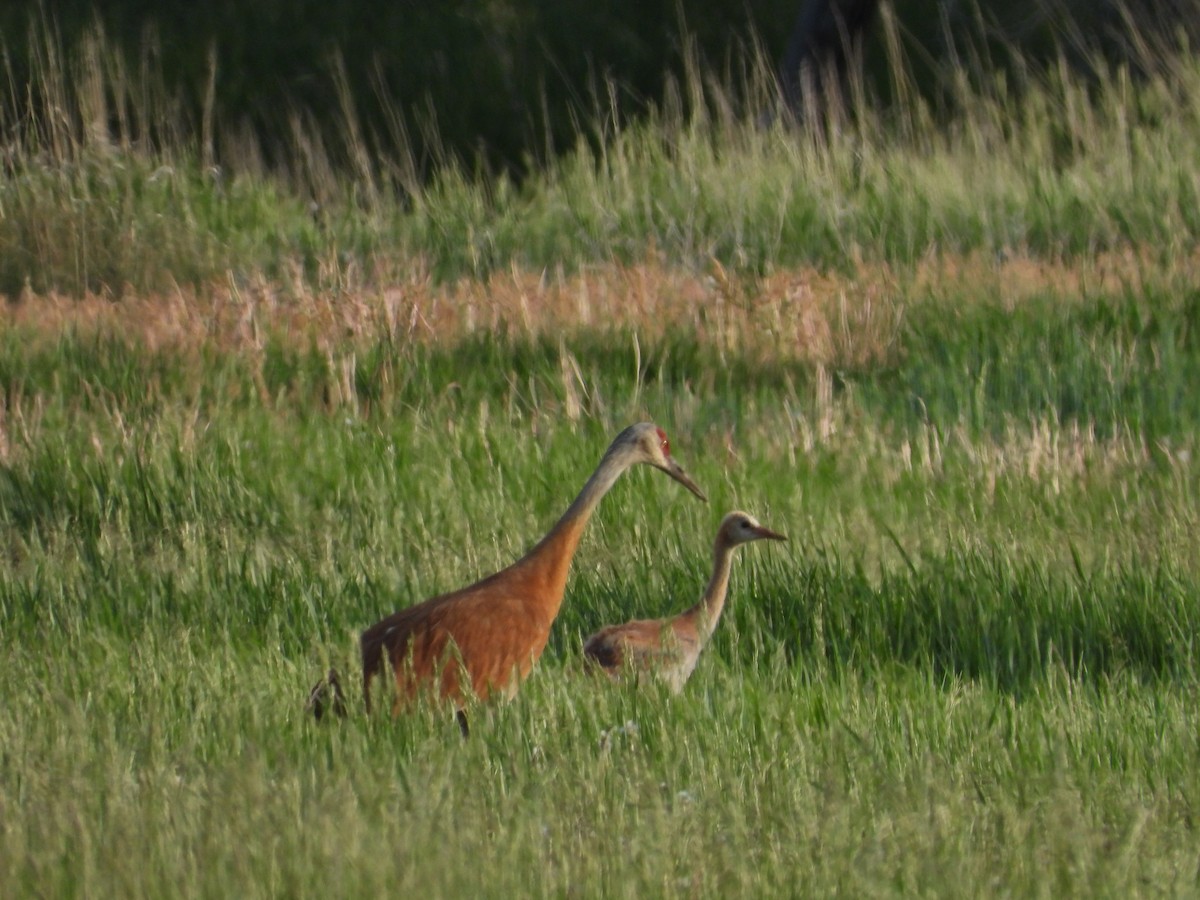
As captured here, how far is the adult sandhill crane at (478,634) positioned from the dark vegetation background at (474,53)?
494 inches

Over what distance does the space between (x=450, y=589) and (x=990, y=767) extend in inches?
85.9

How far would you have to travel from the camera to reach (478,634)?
446cm

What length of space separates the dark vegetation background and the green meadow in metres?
5.99

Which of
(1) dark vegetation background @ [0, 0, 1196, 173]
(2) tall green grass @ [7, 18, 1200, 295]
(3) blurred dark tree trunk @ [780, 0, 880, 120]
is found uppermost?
(1) dark vegetation background @ [0, 0, 1196, 173]

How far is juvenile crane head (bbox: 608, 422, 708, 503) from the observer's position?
539 cm

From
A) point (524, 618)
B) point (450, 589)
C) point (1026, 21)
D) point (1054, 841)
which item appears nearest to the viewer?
point (1054, 841)

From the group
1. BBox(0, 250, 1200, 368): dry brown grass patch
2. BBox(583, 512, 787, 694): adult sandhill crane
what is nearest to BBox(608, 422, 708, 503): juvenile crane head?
BBox(583, 512, 787, 694): adult sandhill crane

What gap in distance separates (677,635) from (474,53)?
1642cm

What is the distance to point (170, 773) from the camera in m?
3.56

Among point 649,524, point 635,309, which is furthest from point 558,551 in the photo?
point 635,309

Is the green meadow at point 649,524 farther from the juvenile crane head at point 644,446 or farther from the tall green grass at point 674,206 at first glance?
the juvenile crane head at point 644,446

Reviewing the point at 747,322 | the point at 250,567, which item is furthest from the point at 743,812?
the point at 747,322

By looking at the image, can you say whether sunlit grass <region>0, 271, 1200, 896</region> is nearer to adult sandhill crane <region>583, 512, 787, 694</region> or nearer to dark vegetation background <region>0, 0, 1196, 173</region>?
adult sandhill crane <region>583, 512, 787, 694</region>

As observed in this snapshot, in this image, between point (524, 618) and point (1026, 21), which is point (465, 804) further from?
point (1026, 21)
